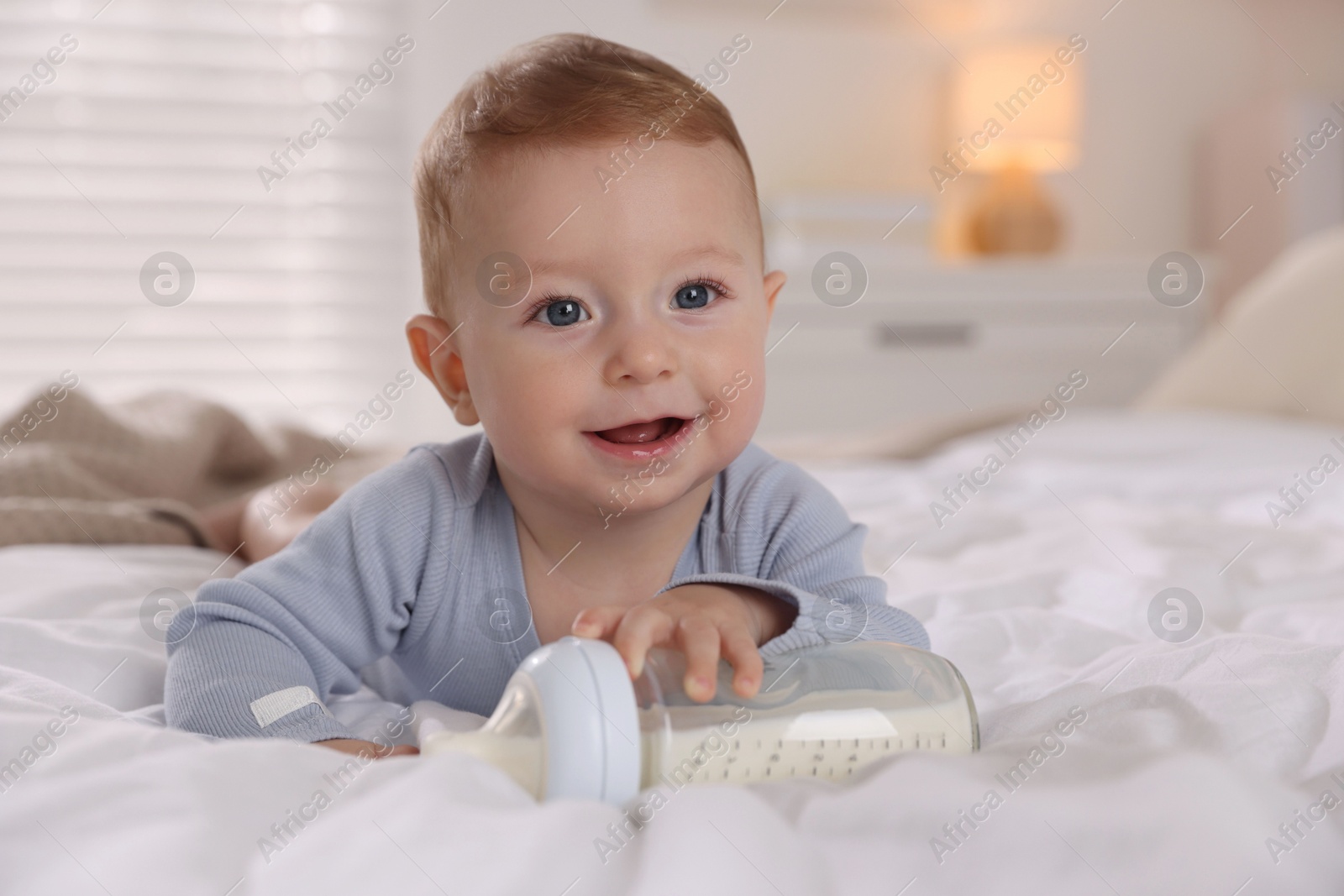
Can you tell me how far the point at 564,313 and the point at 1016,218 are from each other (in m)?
2.65

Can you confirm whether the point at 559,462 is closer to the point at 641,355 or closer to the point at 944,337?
the point at 641,355

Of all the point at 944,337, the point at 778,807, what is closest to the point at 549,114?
the point at 778,807

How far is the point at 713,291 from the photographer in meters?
0.72

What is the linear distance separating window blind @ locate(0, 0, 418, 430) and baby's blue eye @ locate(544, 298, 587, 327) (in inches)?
101

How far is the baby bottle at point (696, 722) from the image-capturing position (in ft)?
1.55

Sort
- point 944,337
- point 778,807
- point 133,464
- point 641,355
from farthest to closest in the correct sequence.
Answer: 1. point 944,337
2. point 133,464
3. point 641,355
4. point 778,807

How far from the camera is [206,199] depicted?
3.02m

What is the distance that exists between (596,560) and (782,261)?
226cm

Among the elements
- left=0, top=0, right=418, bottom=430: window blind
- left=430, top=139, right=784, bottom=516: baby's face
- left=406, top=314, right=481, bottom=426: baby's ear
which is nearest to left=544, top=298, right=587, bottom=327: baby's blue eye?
left=430, top=139, right=784, bottom=516: baby's face

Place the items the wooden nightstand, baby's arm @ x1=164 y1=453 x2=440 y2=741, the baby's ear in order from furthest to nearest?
the wooden nightstand
the baby's ear
baby's arm @ x1=164 y1=453 x2=440 y2=741

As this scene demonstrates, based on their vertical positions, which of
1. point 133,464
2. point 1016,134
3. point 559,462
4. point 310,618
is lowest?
point 133,464

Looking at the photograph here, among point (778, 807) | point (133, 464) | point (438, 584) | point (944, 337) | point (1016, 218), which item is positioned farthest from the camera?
point (1016, 218)

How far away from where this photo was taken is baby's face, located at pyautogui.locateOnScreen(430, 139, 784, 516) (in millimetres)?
676

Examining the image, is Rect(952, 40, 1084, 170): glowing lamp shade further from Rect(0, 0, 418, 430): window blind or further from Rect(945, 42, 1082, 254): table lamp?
Rect(0, 0, 418, 430): window blind
